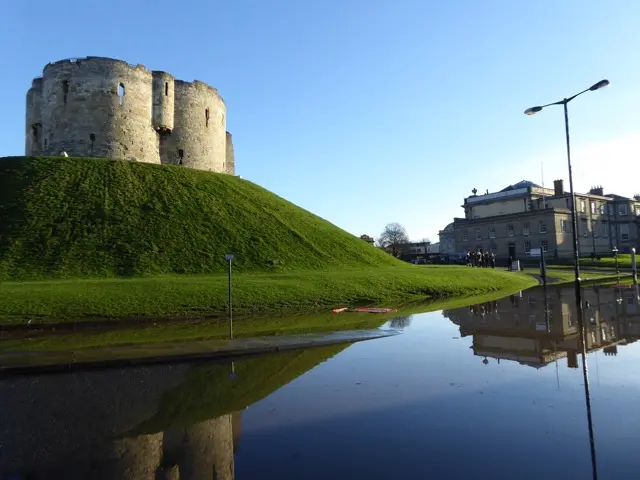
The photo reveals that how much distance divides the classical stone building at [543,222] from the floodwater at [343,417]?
64522 mm

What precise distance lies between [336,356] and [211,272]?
19.8 m

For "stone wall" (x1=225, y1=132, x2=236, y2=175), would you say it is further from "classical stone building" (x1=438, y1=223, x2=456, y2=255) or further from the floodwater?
"classical stone building" (x1=438, y1=223, x2=456, y2=255)

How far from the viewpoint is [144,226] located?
3312 centimetres

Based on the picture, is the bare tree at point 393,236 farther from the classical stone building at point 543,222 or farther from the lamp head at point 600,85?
the lamp head at point 600,85

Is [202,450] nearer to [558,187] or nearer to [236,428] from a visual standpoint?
[236,428]

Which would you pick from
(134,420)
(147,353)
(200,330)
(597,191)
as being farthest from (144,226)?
(597,191)

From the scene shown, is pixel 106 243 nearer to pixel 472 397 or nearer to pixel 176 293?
pixel 176 293

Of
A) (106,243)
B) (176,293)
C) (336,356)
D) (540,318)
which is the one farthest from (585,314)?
(106,243)

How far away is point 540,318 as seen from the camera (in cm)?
1441

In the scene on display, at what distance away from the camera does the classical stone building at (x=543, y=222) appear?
226 ft

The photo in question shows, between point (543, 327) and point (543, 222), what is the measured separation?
62.7 meters

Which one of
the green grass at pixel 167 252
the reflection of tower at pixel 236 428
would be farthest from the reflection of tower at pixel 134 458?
the green grass at pixel 167 252

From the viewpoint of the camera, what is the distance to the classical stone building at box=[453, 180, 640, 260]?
6881 cm

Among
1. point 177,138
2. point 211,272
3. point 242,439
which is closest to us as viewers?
point 242,439
